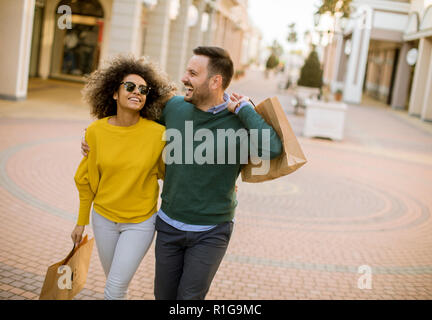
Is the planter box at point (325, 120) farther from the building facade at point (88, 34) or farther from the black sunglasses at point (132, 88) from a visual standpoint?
the black sunglasses at point (132, 88)

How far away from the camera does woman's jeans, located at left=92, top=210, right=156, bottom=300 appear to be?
3.05 metres

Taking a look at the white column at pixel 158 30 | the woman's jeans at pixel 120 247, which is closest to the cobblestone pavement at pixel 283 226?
the woman's jeans at pixel 120 247

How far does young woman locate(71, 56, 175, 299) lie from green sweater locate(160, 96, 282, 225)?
0.20 m

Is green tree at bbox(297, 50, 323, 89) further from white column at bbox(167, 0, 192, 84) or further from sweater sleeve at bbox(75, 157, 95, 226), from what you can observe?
sweater sleeve at bbox(75, 157, 95, 226)

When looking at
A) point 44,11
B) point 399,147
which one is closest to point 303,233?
point 399,147

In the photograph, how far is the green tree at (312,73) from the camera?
78.3ft

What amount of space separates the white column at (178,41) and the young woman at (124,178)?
21.7 metres

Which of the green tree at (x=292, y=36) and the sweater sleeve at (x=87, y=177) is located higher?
the green tree at (x=292, y=36)

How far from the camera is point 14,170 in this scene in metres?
7.99

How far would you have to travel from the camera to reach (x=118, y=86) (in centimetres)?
334

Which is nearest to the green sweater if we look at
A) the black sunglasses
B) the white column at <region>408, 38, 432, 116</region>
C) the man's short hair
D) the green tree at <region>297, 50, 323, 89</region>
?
the man's short hair

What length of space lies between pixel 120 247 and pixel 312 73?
71.6 feet
